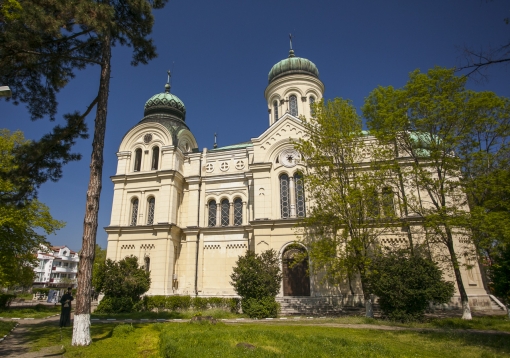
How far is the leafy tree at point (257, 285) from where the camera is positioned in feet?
55.5

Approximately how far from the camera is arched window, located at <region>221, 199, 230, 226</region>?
24.6m

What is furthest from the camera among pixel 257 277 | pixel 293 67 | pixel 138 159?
pixel 293 67

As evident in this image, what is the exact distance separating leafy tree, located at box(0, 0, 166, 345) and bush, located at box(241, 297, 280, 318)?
8.95 meters

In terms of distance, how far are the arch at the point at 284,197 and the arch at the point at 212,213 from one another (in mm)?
5839

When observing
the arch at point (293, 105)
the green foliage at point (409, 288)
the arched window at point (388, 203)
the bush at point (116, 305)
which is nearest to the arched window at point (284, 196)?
the arched window at point (388, 203)

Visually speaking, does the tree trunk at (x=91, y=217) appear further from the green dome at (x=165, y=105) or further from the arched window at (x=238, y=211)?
the green dome at (x=165, y=105)

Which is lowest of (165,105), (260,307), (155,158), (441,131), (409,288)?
(260,307)

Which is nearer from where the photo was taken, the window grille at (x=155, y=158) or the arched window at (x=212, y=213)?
the arched window at (x=212, y=213)

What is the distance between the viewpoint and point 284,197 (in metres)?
22.2

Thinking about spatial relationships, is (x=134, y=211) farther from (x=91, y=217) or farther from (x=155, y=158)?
(x=91, y=217)

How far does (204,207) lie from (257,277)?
9175 mm

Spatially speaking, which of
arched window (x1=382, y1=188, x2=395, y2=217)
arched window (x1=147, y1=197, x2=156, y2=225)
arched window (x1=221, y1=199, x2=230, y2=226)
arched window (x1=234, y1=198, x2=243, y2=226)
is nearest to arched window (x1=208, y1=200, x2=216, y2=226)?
arched window (x1=221, y1=199, x2=230, y2=226)

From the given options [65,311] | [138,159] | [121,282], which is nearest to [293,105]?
[138,159]

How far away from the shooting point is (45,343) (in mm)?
10047
